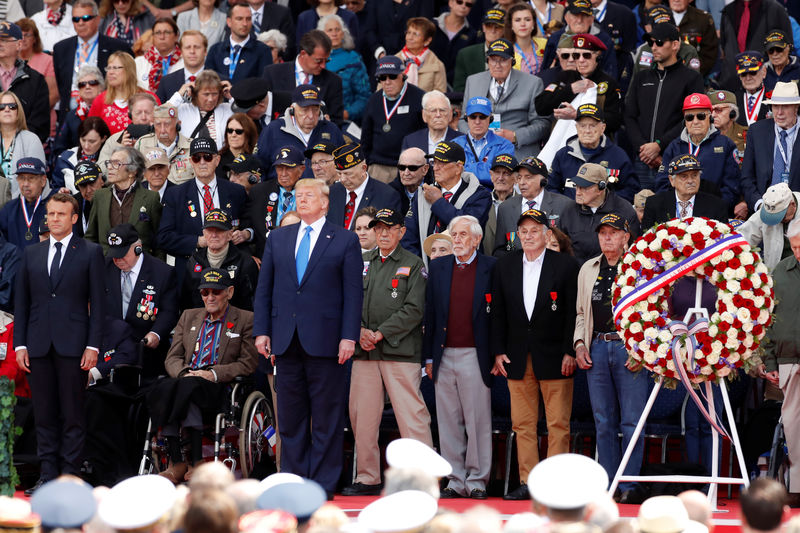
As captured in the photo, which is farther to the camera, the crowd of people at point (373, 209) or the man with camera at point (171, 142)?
the man with camera at point (171, 142)

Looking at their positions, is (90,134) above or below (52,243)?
above

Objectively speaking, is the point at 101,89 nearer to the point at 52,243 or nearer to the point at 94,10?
the point at 94,10

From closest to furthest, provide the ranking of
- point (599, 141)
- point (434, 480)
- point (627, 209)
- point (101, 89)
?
point (434, 480) → point (627, 209) → point (599, 141) → point (101, 89)

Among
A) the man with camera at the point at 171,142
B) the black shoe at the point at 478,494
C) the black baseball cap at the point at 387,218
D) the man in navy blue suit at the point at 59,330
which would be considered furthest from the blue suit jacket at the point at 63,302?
the black shoe at the point at 478,494

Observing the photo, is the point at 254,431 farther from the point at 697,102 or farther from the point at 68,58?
the point at 68,58

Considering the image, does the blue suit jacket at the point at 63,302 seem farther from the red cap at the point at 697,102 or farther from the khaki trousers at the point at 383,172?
the red cap at the point at 697,102

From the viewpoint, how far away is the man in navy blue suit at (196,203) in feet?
36.7

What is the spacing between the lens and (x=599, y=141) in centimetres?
1120

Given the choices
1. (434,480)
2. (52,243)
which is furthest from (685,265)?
(52,243)

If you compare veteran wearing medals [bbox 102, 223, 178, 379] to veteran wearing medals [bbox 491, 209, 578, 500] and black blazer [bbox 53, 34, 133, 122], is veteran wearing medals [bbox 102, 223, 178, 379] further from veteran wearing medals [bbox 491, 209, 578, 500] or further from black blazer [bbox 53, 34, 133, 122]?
black blazer [bbox 53, 34, 133, 122]

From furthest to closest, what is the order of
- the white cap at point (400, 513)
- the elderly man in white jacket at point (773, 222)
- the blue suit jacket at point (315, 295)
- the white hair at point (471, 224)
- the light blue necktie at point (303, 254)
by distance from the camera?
the elderly man in white jacket at point (773, 222), the white hair at point (471, 224), the light blue necktie at point (303, 254), the blue suit jacket at point (315, 295), the white cap at point (400, 513)

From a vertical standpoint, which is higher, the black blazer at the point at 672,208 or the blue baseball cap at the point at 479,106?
the blue baseball cap at the point at 479,106

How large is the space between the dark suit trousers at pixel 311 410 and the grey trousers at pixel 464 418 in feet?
3.13

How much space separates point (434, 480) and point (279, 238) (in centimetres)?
431
